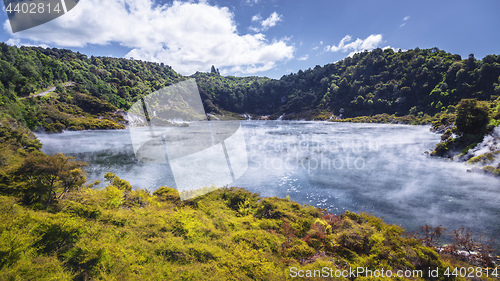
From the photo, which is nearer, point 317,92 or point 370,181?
point 370,181

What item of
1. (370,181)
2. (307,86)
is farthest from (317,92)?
(370,181)

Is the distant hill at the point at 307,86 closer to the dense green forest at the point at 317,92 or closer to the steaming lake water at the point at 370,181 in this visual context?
the dense green forest at the point at 317,92

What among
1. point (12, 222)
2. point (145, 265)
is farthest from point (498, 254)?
point (12, 222)

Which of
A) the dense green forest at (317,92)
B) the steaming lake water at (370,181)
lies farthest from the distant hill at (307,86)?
the steaming lake water at (370,181)

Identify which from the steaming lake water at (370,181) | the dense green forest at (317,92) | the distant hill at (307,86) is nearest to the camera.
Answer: the steaming lake water at (370,181)

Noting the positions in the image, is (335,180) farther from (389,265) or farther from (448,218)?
(389,265)

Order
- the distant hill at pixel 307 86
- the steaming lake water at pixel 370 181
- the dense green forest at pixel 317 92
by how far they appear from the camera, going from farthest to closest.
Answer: the distant hill at pixel 307 86
the dense green forest at pixel 317 92
the steaming lake water at pixel 370 181

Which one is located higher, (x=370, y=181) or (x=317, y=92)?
(x=317, y=92)

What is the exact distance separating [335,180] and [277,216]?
8556 millimetres

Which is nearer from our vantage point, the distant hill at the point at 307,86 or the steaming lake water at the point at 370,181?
the steaming lake water at the point at 370,181

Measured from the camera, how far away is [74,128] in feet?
128

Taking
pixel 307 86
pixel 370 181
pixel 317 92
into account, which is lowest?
pixel 370 181

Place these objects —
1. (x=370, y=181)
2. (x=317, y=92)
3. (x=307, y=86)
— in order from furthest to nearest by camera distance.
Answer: (x=307, y=86) → (x=317, y=92) → (x=370, y=181)

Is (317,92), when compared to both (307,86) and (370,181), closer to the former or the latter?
(307,86)
